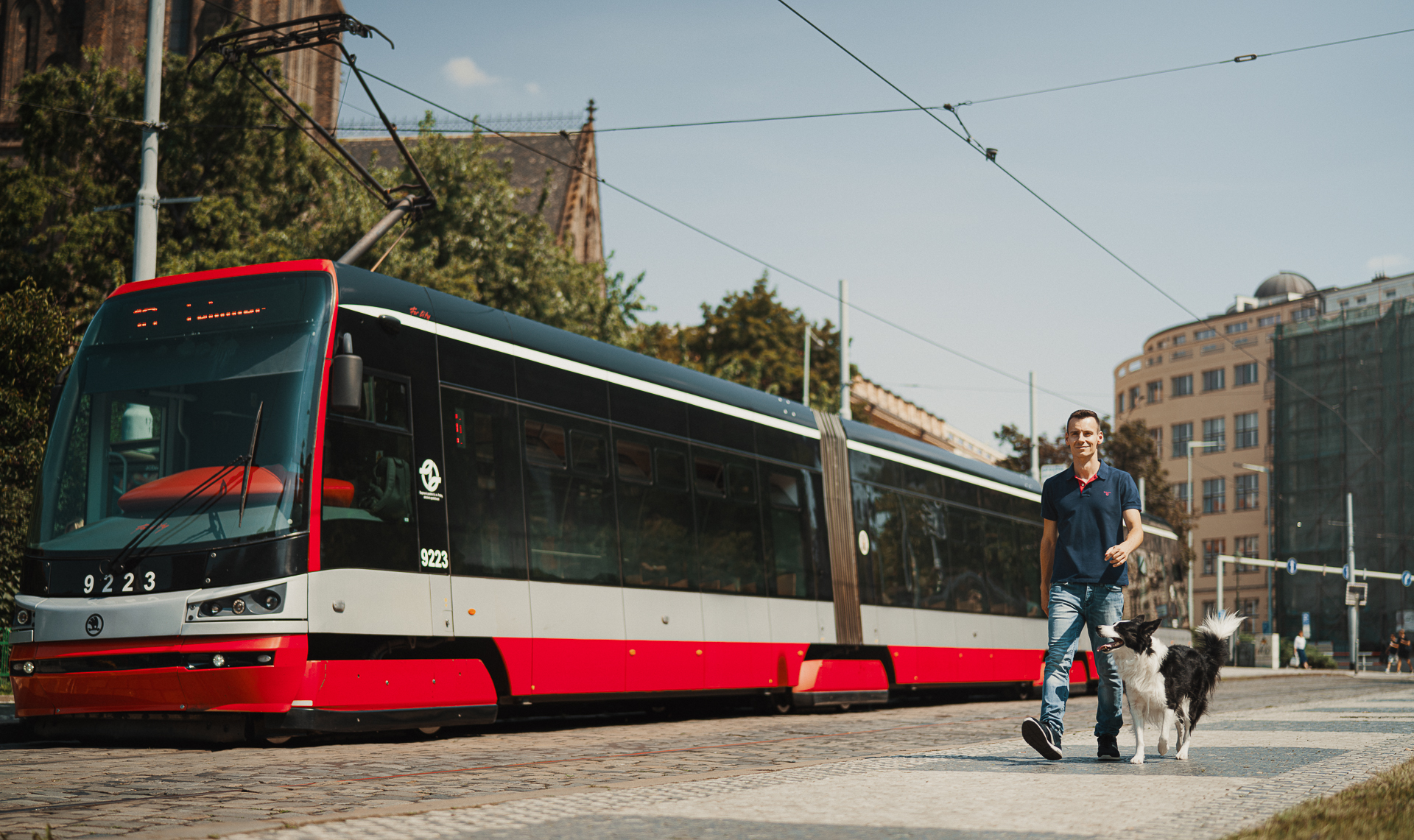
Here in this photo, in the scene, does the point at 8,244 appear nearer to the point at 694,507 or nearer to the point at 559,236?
the point at 694,507

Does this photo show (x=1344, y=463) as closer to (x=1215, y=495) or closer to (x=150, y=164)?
(x=1215, y=495)

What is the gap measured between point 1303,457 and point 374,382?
65.5 meters

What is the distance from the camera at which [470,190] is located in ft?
103

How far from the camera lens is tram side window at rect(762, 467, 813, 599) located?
14641 millimetres

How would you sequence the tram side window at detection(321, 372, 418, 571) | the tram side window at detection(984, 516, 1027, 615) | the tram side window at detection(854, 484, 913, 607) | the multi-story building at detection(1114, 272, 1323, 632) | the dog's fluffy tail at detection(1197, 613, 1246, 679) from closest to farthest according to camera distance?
1. the dog's fluffy tail at detection(1197, 613, 1246, 679)
2. the tram side window at detection(321, 372, 418, 571)
3. the tram side window at detection(854, 484, 913, 607)
4. the tram side window at detection(984, 516, 1027, 615)
5. the multi-story building at detection(1114, 272, 1323, 632)

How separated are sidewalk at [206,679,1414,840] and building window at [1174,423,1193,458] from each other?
290 feet

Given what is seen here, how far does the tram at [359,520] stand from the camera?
29.5ft

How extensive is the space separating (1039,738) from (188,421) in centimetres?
579

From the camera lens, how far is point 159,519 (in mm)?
9195

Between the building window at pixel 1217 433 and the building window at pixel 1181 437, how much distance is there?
1.08m

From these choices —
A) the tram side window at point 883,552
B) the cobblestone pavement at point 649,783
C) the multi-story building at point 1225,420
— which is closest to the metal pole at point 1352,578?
the multi-story building at point 1225,420

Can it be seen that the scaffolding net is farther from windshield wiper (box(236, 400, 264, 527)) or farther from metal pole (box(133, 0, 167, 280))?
windshield wiper (box(236, 400, 264, 527))

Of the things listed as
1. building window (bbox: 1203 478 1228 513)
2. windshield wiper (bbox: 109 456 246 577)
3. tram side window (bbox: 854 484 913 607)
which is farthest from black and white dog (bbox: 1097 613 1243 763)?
building window (bbox: 1203 478 1228 513)

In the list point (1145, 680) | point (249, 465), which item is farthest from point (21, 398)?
point (1145, 680)
